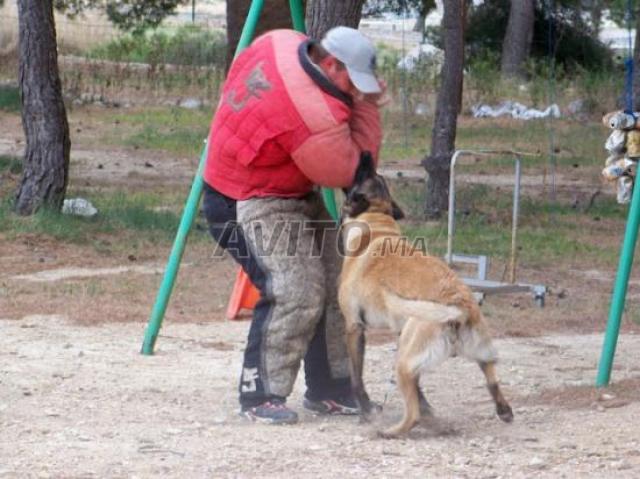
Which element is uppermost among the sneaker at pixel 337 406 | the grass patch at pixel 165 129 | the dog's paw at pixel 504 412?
the dog's paw at pixel 504 412

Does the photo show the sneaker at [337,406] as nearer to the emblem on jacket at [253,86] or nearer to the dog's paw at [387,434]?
the dog's paw at [387,434]

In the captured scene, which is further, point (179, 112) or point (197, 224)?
point (179, 112)

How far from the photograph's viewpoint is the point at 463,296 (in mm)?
5750

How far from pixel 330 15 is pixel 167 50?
2058 cm

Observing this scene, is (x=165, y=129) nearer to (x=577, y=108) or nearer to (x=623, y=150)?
(x=577, y=108)

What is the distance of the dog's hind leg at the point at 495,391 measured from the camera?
233 inches

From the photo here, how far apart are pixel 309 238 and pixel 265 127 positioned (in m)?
0.64

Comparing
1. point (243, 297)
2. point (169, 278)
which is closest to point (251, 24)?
point (169, 278)

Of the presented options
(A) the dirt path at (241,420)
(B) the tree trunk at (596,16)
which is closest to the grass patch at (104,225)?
(A) the dirt path at (241,420)

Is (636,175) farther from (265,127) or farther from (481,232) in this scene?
(481,232)

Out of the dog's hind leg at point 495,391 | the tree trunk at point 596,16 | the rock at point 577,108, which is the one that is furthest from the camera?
the tree trunk at point 596,16

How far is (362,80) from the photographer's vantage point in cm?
575

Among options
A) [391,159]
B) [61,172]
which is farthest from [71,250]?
[391,159]

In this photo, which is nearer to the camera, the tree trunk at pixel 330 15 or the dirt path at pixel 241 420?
the dirt path at pixel 241 420
